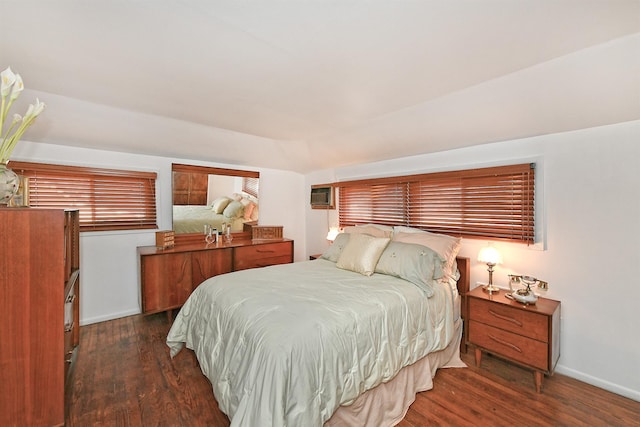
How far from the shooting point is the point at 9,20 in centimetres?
134

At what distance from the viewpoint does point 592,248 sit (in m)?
2.09

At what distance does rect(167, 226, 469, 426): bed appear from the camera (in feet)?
4.36

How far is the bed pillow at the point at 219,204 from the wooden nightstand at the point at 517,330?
3.29 m

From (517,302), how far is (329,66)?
2.32 meters

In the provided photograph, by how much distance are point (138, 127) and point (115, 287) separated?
192 centimetres

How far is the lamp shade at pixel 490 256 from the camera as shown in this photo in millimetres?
2422

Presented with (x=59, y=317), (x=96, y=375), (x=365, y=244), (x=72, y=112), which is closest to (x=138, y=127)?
(x=72, y=112)

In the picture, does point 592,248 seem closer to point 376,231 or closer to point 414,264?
point 414,264

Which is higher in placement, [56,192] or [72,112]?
[72,112]

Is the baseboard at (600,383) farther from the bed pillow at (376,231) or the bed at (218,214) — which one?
the bed at (218,214)

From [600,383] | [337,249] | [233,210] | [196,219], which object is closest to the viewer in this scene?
[600,383]

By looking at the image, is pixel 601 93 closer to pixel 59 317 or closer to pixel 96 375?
pixel 59 317

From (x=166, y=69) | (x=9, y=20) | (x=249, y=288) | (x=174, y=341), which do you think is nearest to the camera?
(x=9, y=20)

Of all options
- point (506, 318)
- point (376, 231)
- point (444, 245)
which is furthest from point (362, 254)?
point (506, 318)
